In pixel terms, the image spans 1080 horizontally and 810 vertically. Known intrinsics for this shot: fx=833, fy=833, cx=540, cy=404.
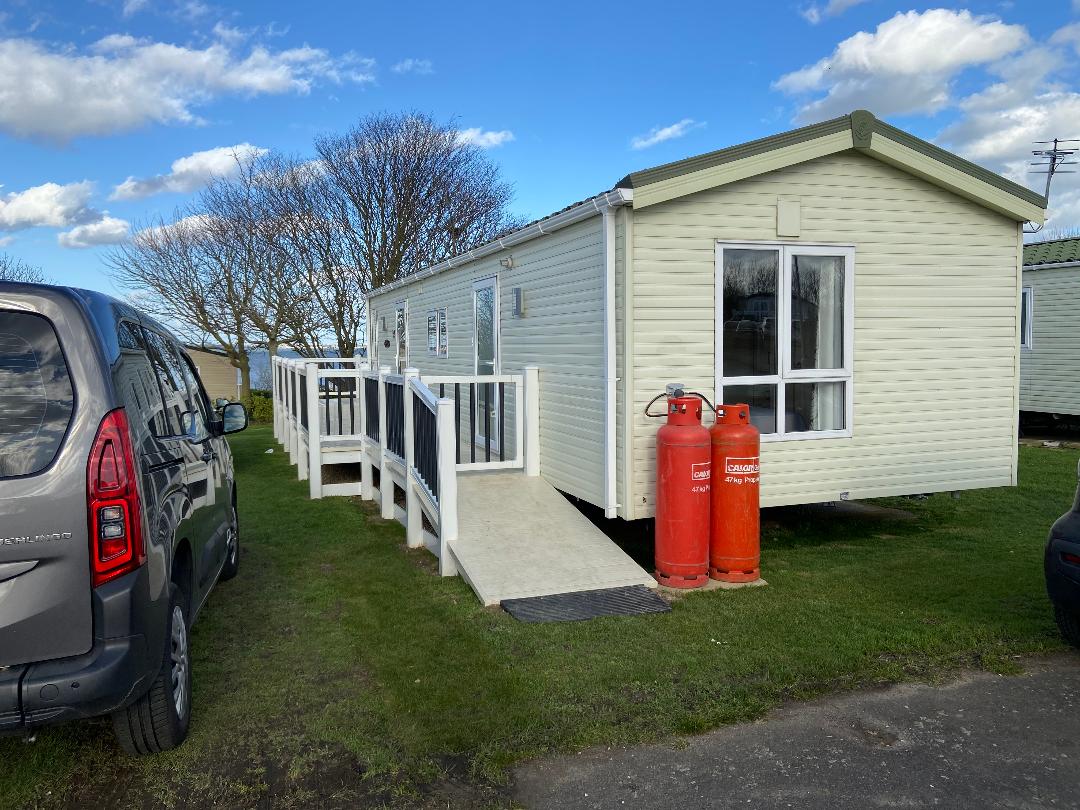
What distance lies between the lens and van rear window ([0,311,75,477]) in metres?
2.66

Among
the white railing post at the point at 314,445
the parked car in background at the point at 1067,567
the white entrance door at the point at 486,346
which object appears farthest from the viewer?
the white railing post at the point at 314,445

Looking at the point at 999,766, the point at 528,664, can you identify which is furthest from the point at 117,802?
the point at 999,766

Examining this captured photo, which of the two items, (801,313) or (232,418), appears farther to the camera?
(801,313)

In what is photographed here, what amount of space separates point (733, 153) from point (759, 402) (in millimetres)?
1917

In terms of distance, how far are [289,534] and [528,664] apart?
156 inches

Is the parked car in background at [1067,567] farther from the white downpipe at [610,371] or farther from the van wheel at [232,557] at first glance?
the van wheel at [232,557]

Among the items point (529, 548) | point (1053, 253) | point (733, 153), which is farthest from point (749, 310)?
point (1053, 253)

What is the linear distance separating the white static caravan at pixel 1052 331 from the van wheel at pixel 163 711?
1544 centimetres

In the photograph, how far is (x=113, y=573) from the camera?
8.96 feet

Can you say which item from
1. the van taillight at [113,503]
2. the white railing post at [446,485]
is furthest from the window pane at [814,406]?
the van taillight at [113,503]

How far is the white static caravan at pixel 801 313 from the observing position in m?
6.12

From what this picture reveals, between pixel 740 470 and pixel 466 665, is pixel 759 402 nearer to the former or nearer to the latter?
pixel 740 470

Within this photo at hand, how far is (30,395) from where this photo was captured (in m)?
2.71

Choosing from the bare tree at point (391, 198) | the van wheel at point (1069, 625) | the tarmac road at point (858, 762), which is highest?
the bare tree at point (391, 198)
